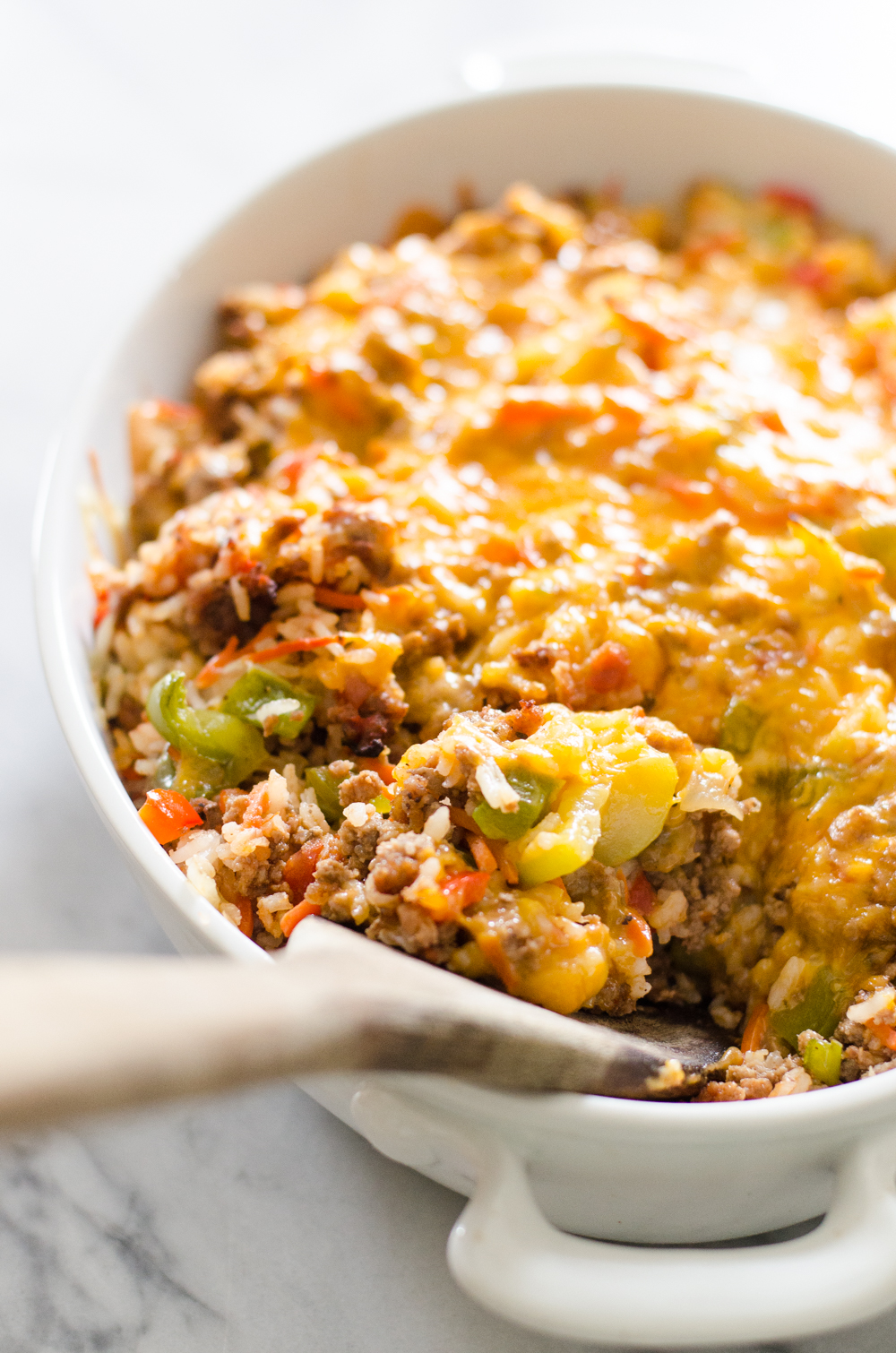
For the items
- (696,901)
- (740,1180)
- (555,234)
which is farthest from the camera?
(555,234)

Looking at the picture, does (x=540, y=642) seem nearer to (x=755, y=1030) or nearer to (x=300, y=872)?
(x=300, y=872)

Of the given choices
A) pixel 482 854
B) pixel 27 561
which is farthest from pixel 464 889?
pixel 27 561

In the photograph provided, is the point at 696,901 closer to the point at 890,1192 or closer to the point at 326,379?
the point at 890,1192

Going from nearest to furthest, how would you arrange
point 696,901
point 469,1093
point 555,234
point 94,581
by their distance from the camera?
point 469,1093, point 696,901, point 94,581, point 555,234

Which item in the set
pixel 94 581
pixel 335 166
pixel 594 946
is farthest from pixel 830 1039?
pixel 335 166

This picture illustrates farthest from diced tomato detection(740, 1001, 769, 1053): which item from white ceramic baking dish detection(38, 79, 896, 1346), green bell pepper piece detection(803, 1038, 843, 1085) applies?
white ceramic baking dish detection(38, 79, 896, 1346)

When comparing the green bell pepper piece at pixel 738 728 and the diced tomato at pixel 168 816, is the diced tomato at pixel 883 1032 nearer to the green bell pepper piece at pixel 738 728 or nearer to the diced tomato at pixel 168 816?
the green bell pepper piece at pixel 738 728

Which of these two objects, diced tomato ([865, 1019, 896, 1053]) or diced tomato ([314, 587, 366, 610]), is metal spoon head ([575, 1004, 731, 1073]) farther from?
diced tomato ([314, 587, 366, 610])

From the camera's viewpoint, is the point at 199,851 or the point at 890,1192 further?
the point at 199,851
